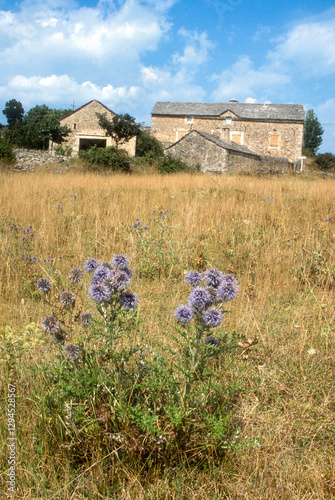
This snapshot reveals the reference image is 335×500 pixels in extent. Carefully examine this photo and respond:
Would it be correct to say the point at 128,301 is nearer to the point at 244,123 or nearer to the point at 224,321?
the point at 224,321

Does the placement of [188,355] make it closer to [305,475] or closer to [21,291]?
[305,475]

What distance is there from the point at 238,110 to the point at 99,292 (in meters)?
46.2

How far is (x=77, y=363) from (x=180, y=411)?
0.61 meters

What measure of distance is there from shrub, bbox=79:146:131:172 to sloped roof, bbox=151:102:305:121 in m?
29.2

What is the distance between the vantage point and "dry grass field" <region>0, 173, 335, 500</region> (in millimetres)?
1695

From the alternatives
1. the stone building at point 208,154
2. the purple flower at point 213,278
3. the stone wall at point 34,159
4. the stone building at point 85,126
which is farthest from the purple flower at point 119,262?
the stone building at point 85,126

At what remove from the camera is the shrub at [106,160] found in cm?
1705

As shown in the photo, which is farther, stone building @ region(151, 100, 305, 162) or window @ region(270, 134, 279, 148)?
window @ region(270, 134, 279, 148)

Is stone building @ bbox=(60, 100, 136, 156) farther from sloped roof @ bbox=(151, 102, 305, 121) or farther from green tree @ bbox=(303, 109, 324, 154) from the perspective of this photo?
green tree @ bbox=(303, 109, 324, 154)

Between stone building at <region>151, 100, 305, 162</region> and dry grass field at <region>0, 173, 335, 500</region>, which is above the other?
stone building at <region>151, 100, 305, 162</region>

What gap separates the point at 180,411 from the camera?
173cm

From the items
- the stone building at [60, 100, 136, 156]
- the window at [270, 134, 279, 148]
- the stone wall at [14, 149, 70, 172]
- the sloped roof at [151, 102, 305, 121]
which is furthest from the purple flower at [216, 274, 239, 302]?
the sloped roof at [151, 102, 305, 121]

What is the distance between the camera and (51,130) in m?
34.2

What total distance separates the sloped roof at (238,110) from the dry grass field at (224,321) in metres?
38.5
